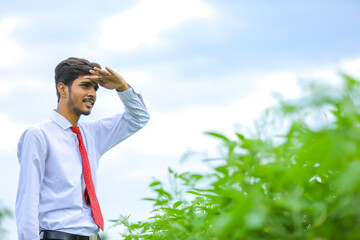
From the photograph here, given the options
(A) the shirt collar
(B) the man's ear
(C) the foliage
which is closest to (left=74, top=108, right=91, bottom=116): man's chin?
(A) the shirt collar

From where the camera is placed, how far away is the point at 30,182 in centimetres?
359

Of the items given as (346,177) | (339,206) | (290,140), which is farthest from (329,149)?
(290,140)

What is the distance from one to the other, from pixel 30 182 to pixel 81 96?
878 mm

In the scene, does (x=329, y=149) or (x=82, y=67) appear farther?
(x=82, y=67)

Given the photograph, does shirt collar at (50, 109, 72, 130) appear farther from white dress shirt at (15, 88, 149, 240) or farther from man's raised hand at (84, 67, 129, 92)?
man's raised hand at (84, 67, 129, 92)

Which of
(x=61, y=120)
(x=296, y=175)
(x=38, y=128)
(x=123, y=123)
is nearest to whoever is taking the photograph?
(x=296, y=175)

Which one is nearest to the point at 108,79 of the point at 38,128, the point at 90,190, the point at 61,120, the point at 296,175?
the point at 61,120

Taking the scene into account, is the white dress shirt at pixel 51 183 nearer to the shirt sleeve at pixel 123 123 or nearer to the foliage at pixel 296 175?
the shirt sleeve at pixel 123 123

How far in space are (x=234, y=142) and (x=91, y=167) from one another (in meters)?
2.83

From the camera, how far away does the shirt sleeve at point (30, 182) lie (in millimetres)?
3488

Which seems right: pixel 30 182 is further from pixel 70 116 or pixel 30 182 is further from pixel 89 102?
pixel 89 102

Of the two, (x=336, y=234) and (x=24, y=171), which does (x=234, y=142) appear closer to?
(x=336, y=234)

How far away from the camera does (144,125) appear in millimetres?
4602

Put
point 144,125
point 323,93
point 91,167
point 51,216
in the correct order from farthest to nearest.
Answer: point 144,125, point 91,167, point 51,216, point 323,93
